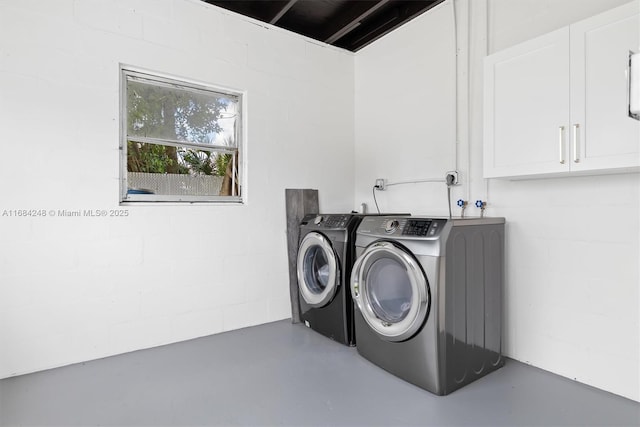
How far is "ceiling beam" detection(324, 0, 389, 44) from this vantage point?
3.23 meters

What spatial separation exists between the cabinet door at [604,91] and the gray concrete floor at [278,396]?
1309 millimetres

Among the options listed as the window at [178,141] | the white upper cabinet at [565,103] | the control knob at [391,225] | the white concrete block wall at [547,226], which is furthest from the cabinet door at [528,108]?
the window at [178,141]

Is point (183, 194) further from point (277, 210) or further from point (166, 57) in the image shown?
point (166, 57)

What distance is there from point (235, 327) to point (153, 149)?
1.64 metres

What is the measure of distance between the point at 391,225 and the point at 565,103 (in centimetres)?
116

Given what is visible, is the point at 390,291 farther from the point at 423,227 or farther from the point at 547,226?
the point at 547,226

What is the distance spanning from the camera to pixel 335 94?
152 inches

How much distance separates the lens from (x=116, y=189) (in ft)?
8.71

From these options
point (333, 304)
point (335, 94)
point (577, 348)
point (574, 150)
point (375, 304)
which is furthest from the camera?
point (335, 94)

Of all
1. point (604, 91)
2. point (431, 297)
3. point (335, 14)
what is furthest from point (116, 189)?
point (604, 91)

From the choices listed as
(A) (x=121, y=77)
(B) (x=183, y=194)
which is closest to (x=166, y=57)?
(A) (x=121, y=77)

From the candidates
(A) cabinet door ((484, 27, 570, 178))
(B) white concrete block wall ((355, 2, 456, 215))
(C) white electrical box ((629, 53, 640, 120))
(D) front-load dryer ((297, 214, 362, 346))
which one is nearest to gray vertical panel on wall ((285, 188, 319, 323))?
(D) front-load dryer ((297, 214, 362, 346))

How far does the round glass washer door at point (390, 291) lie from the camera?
6.96 ft

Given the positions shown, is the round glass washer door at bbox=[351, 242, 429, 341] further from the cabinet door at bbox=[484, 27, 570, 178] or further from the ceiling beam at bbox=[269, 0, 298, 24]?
the ceiling beam at bbox=[269, 0, 298, 24]
